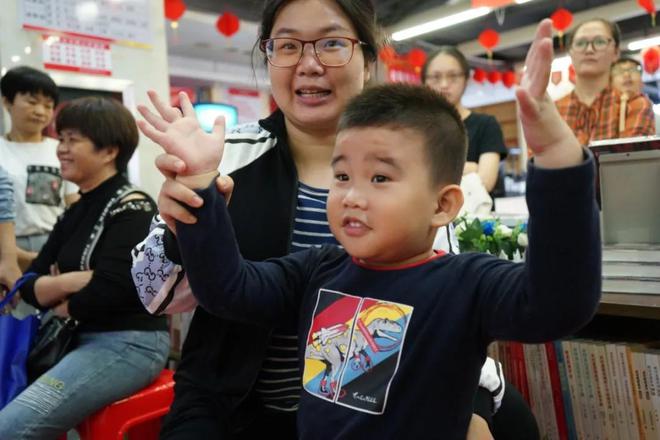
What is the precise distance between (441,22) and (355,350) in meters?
8.44

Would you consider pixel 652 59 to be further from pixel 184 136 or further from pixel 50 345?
pixel 184 136

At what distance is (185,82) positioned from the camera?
11258 mm

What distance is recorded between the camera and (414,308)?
88 centimetres

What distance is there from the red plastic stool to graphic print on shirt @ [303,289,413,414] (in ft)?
3.65

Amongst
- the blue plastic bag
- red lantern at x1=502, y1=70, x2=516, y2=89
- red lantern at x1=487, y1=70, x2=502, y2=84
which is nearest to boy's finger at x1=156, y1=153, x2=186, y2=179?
the blue plastic bag

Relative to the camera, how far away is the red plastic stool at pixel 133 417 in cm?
178

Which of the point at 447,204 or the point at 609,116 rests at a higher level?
the point at 609,116

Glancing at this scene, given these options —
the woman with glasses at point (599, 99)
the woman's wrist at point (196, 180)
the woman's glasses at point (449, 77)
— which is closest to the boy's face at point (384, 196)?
the woman's wrist at point (196, 180)

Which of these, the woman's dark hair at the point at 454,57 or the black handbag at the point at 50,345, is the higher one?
the woman's dark hair at the point at 454,57

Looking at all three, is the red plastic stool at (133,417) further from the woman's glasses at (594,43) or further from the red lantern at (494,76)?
the red lantern at (494,76)

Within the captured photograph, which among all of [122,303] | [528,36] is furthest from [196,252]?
[528,36]

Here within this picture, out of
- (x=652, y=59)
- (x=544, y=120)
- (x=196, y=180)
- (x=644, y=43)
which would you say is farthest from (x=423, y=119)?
(x=644, y=43)

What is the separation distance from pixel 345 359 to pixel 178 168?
427 millimetres

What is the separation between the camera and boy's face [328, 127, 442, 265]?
891mm
